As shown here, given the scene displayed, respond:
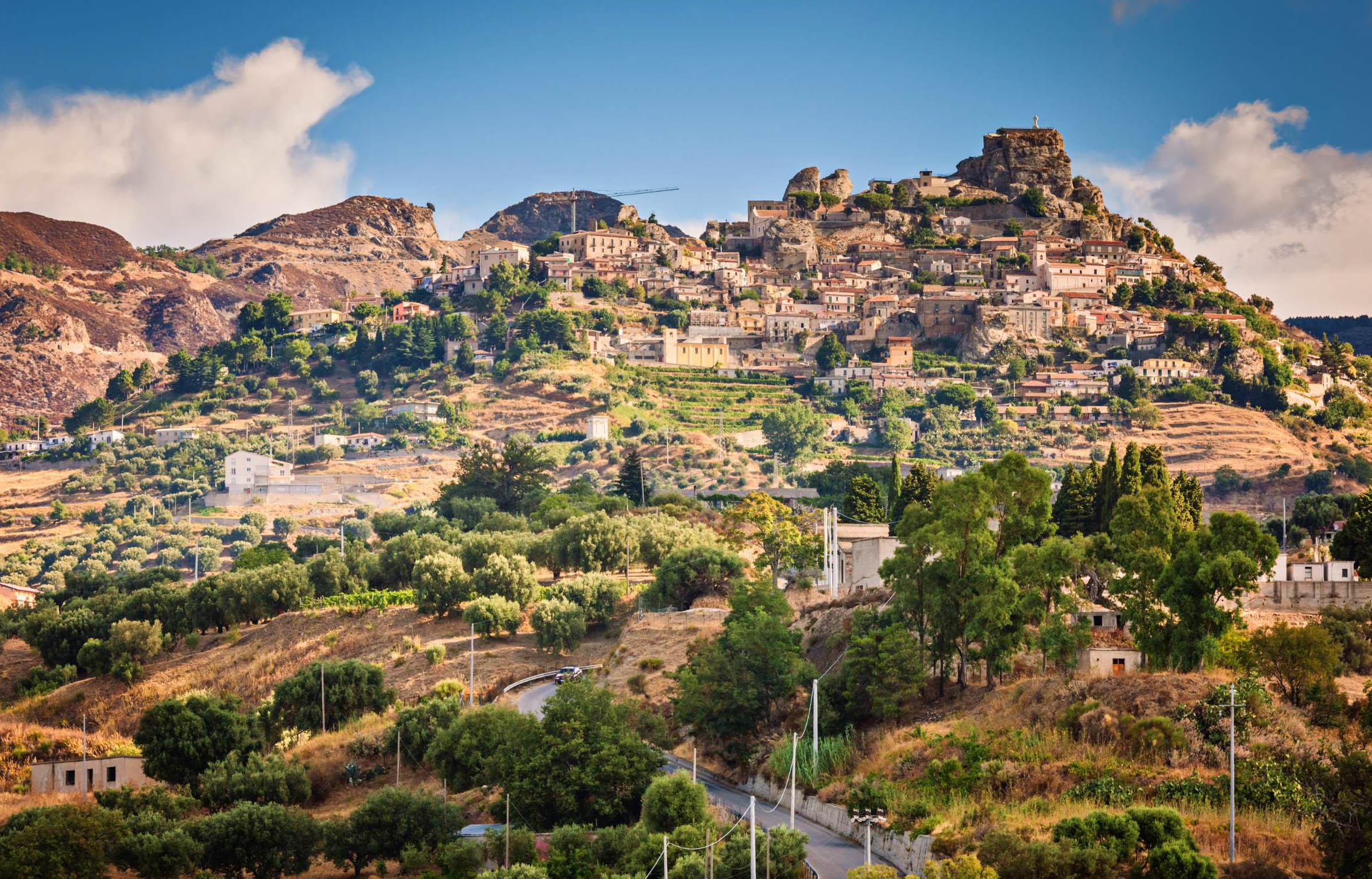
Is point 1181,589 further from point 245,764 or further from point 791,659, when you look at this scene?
point 245,764

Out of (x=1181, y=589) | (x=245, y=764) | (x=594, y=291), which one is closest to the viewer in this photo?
(x=1181, y=589)

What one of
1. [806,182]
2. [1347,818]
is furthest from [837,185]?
[1347,818]

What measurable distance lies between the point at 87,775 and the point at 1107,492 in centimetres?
2839

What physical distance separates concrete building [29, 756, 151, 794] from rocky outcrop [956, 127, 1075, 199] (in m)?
111

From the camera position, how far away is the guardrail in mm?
41250

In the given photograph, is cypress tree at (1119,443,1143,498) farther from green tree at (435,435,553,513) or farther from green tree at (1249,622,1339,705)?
green tree at (435,435,553,513)

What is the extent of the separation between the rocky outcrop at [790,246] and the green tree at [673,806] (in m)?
105

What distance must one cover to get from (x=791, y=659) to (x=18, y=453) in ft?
329

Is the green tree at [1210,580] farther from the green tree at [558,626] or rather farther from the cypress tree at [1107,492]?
the green tree at [558,626]

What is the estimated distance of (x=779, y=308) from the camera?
120312 mm

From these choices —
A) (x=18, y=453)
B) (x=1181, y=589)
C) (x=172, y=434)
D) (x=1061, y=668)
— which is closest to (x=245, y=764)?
(x=1061, y=668)

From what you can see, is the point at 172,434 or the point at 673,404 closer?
the point at 673,404

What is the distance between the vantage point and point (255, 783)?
3372 cm

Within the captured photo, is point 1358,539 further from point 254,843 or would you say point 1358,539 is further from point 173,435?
point 173,435
